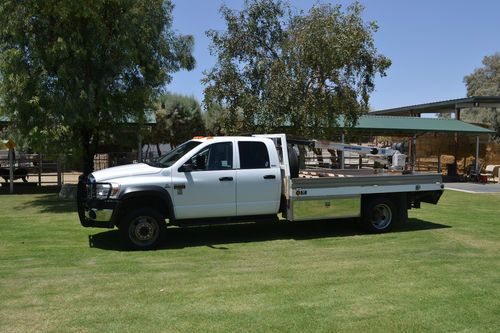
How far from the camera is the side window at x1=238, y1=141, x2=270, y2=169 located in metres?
9.40

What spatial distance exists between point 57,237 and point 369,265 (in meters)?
6.01

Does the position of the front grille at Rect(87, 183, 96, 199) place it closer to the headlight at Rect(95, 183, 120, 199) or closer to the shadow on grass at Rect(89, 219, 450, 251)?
the headlight at Rect(95, 183, 120, 199)

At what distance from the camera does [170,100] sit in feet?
111

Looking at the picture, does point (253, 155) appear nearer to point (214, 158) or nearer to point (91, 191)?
point (214, 158)

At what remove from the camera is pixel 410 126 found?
2712 cm

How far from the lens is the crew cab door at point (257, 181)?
9.26 meters

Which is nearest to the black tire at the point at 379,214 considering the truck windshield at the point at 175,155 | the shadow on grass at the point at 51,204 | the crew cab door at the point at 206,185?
the crew cab door at the point at 206,185

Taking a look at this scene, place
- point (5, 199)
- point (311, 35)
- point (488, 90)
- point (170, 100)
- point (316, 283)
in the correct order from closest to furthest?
point (316, 283) → point (311, 35) → point (5, 199) → point (170, 100) → point (488, 90)

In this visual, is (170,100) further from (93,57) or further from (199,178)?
(199,178)

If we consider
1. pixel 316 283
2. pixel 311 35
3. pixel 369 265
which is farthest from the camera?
pixel 311 35

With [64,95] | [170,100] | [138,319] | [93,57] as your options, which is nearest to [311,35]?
[93,57]

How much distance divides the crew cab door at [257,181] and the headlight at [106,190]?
213 centimetres

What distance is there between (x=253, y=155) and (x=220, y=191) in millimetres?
972

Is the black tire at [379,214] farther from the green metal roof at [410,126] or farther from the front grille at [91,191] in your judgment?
the green metal roof at [410,126]
